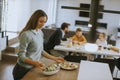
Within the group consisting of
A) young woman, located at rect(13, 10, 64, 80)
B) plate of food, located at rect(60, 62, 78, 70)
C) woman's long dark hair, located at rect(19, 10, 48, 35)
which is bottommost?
plate of food, located at rect(60, 62, 78, 70)

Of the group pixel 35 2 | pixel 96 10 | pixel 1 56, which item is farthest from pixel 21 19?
pixel 96 10

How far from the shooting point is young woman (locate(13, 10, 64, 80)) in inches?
79.7

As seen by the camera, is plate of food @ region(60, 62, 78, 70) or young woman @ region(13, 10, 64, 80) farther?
plate of food @ region(60, 62, 78, 70)

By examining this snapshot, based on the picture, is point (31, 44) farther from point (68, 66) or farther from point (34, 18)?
point (68, 66)

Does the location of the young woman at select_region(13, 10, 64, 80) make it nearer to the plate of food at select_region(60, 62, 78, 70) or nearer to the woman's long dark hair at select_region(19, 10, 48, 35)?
the woman's long dark hair at select_region(19, 10, 48, 35)

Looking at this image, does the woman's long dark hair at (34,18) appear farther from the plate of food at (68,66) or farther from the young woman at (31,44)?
the plate of food at (68,66)

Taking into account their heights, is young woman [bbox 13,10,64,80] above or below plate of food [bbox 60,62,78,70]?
above

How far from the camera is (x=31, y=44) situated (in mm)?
2104

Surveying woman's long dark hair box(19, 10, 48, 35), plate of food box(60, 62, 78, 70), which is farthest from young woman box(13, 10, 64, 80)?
plate of food box(60, 62, 78, 70)

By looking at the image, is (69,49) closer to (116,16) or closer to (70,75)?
(70,75)

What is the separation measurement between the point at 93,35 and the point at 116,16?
520cm

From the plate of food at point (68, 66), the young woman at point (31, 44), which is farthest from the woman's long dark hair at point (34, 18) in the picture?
the plate of food at point (68, 66)

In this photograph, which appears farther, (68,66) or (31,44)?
(68,66)

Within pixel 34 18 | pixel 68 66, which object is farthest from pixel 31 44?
pixel 68 66
